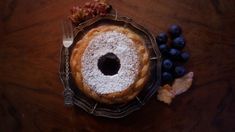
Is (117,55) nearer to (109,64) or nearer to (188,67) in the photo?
(109,64)

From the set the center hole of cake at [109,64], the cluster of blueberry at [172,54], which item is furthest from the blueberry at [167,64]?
the center hole of cake at [109,64]

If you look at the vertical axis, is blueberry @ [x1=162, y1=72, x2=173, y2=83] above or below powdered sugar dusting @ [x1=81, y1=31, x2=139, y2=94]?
below

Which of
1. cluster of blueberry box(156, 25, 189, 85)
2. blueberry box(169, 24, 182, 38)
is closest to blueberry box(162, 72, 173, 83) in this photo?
cluster of blueberry box(156, 25, 189, 85)

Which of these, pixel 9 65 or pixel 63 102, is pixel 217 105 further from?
pixel 9 65

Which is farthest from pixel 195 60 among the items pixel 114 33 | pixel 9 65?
pixel 9 65

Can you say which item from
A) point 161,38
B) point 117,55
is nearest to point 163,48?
point 161,38

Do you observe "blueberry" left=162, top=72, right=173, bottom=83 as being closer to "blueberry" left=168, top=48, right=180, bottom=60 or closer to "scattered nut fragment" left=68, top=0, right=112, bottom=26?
"blueberry" left=168, top=48, right=180, bottom=60

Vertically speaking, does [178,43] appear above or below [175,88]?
above
